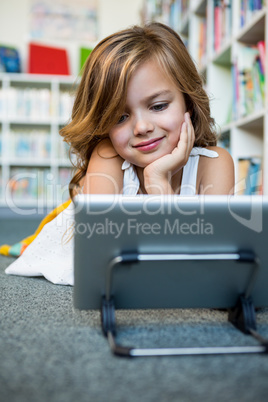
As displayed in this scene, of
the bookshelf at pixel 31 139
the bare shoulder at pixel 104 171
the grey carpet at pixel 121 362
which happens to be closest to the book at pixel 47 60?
the bookshelf at pixel 31 139

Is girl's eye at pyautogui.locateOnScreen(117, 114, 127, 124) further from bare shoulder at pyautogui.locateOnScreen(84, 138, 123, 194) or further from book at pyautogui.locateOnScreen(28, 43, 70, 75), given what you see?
book at pyautogui.locateOnScreen(28, 43, 70, 75)

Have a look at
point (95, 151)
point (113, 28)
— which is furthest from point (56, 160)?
point (95, 151)

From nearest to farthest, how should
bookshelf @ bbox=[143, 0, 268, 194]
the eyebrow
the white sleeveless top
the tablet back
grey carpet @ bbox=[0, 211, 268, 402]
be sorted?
grey carpet @ bbox=[0, 211, 268, 402]
the tablet back
the eyebrow
the white sleeveless top
bookshelf @ bbox=[143, 0, 268, 194]

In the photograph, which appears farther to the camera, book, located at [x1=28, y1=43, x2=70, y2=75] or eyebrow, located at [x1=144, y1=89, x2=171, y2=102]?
book, located at [x1=28, y1=43, x2=70, y2=75]

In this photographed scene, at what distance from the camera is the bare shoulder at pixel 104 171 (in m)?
0.94

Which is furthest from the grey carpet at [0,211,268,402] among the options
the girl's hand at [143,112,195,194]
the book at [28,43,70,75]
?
the book at [28,43,70,75]

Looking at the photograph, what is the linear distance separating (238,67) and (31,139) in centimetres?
251

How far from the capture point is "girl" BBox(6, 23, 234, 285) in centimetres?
87

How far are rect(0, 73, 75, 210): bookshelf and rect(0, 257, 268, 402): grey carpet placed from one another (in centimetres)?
306

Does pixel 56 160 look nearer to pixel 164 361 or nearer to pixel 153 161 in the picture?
pixel 153 161

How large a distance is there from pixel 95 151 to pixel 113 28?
12.0 ft

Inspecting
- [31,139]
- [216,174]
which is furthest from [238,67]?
[31,139]

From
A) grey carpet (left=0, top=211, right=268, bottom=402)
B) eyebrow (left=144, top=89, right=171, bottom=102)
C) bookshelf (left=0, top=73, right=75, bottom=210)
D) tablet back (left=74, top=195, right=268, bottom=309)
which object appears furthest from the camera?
bookshelf (left=0, top=73, right=75, bottom=210)

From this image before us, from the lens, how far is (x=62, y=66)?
3914 millimetres
